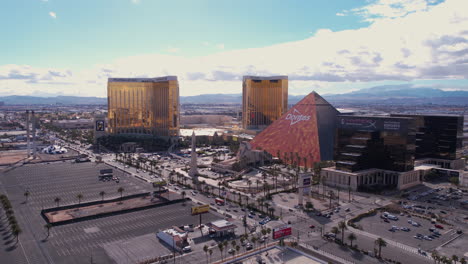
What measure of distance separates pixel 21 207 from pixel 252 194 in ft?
123

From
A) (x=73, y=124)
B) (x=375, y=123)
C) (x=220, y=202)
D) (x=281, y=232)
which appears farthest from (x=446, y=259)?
(x=73, y=124)

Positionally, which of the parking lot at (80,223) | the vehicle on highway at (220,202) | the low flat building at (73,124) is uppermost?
the low flat building at (73,124)

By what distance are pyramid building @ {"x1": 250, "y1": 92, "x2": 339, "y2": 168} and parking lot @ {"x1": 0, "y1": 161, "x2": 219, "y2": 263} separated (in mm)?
34217

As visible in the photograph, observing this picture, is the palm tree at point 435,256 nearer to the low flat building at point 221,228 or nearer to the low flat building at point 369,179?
the low flat building at point 221,228

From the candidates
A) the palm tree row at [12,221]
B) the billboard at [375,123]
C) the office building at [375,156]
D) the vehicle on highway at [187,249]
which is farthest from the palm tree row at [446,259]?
the palm tree row at [12,221]

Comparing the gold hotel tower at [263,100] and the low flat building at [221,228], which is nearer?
the low flat building at [221,228]

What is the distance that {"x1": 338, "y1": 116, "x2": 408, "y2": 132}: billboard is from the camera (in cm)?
7306

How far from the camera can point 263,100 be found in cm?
14950

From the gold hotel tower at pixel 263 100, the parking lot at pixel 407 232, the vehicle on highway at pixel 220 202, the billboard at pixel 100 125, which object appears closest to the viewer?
the parking lot at pixel 407 232

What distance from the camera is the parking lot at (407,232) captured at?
152 ft

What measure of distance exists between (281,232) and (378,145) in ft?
126

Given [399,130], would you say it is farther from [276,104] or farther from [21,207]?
[276,104]

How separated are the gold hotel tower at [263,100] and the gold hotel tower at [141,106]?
27.7 m

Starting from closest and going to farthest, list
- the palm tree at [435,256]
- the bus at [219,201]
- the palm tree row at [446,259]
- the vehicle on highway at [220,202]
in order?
the palm tree row at [446,259] < the palm tree at [435,256] < the vehicle on highway at [220,202] < the bus at [219,201]
